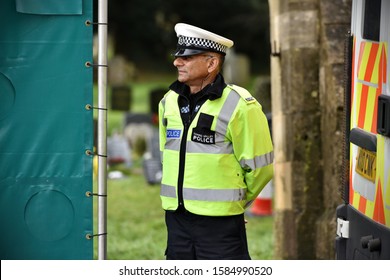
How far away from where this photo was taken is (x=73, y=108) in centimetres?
600

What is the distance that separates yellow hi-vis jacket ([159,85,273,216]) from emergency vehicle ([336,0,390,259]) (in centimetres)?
50

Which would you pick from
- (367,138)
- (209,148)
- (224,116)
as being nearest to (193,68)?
(224,116)

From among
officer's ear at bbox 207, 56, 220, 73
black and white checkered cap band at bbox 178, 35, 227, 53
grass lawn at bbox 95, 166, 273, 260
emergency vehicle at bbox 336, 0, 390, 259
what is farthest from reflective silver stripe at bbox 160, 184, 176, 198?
grass lawn at bbox 95, 166, 273, 260

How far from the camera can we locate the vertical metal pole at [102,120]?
5.83 meters

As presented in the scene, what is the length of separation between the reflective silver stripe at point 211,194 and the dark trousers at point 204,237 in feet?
0.35

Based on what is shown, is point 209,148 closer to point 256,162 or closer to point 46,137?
point 256,162

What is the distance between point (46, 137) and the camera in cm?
599

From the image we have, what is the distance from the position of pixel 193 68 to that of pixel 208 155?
0.48 m

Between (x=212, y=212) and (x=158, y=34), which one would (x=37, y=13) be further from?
(x=158, y=34)

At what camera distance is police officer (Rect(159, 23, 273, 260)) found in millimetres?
5723

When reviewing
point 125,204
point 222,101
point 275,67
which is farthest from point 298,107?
point 125,204

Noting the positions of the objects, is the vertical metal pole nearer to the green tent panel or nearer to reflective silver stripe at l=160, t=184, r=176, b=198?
the green tent panel

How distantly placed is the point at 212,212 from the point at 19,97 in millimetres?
1253

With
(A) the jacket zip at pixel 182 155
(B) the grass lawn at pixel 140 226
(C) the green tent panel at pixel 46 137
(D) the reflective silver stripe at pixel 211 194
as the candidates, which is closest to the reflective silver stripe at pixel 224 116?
(A) the jacket zip at pixel 182 155
